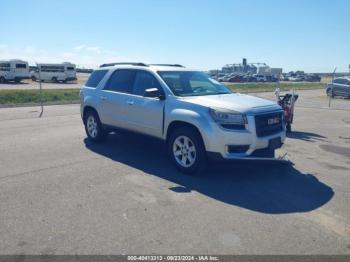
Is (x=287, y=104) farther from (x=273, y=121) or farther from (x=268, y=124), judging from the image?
(x=268, y=124)

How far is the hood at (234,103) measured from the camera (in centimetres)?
595

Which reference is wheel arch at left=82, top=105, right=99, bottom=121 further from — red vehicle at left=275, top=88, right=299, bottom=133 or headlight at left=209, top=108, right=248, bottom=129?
red vehicle at left=275, top=88, right=299, bottom=133

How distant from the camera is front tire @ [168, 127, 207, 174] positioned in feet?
19.9

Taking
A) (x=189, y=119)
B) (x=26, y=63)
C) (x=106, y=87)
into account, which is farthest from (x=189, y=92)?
(x=26, y=63)

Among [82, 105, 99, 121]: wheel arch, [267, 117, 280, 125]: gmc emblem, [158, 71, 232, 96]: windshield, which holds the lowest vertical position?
[82, 105, 99, 121]: wheel arch

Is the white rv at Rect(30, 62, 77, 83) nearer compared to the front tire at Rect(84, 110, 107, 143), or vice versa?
the front tire at Rect(84, 110, 107, 143)

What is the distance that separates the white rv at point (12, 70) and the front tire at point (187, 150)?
3819cm

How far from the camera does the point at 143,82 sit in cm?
732

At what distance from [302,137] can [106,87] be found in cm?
574

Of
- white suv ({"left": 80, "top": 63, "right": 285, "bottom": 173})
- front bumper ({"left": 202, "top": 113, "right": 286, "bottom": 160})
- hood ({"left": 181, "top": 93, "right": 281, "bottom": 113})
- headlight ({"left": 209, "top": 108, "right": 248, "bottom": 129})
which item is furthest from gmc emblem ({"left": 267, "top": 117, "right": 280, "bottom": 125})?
headlight ({"left": 209, "top": 108, "right": 248, "bottom": 129})

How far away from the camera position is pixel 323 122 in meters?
14.0

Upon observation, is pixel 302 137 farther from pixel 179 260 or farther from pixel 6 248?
pixel 6 248

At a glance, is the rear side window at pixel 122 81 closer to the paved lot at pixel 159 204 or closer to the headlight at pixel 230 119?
the paved lot at pixel 159 204

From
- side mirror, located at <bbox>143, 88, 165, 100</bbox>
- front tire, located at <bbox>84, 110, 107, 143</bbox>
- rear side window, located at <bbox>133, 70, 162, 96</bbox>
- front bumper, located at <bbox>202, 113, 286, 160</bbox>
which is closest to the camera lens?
front bumper, located at <bbox>202, 113, 286, 160</bbox>
